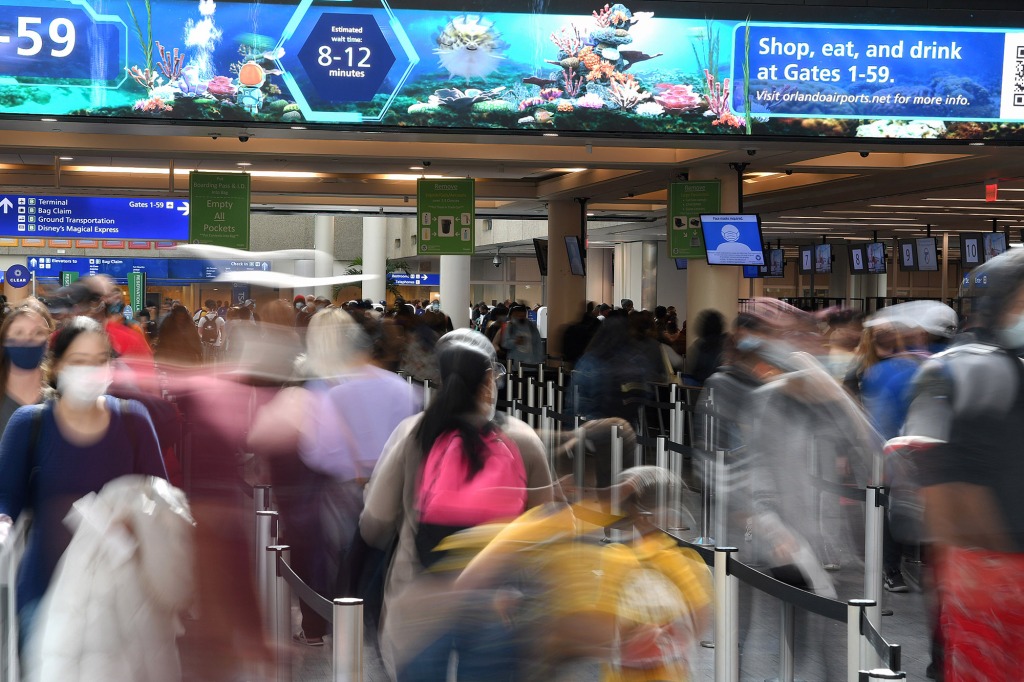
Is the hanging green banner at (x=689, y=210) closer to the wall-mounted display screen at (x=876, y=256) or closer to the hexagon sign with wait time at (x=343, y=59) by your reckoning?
the hexagon sign with wait time at (x=343, y=59)

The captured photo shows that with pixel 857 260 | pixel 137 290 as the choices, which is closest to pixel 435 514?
pixel 137 290

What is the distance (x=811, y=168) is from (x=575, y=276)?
6.40 meters

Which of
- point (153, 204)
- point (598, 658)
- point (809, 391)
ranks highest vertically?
point (153, 204)

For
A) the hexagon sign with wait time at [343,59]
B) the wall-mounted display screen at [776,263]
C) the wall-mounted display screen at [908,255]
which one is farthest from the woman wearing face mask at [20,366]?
the wall-mounted display screen at [776,263]

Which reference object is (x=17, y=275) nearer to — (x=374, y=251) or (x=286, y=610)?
(x=374, y=251)

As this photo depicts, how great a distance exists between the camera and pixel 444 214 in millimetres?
18250

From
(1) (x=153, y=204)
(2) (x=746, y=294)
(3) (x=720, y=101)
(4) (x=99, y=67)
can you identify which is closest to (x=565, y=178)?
(1) (x=153, y=204)

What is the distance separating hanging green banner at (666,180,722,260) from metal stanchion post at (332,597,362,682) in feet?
43.8

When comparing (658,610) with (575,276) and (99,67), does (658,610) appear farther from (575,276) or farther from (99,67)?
(575,276)

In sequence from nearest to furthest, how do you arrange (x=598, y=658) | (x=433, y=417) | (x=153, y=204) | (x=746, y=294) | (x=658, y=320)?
(x=598, y=658)
(x=433, y=417)
(x=658, y=320)
(x=153, y=204)
(x=746, y=294)

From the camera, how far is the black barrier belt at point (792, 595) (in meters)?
3.37

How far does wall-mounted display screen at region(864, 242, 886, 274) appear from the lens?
2831 centimetres

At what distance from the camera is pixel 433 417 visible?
3.51 m

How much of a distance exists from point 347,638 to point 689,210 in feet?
44.2
